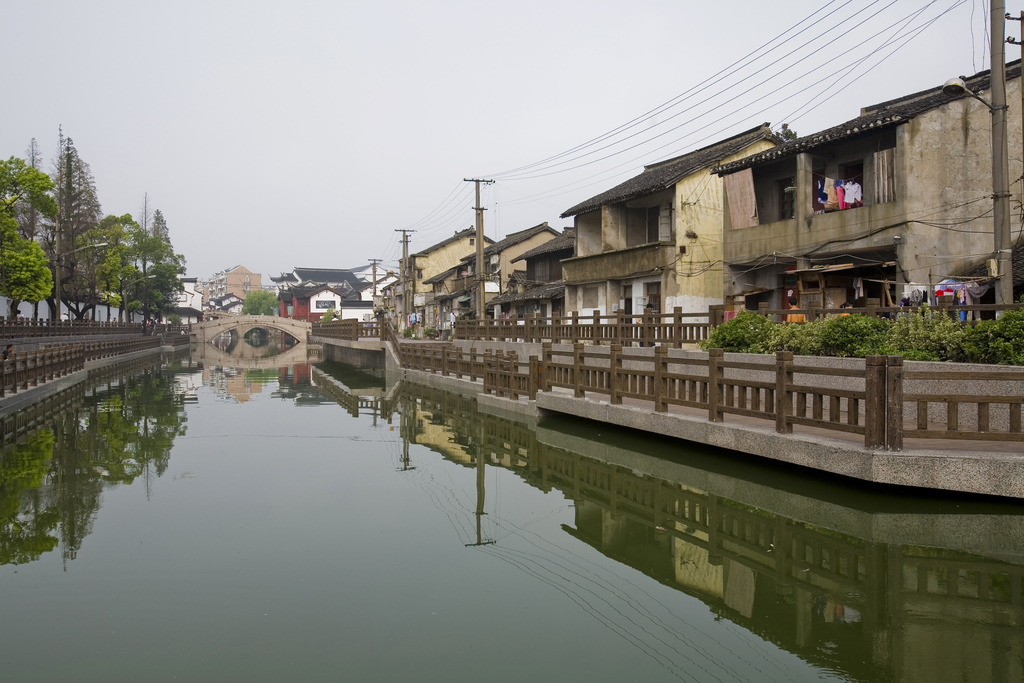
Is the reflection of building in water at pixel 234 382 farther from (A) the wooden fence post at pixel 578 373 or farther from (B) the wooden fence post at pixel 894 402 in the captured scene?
(B) the wooden fence post at pixel 894 402

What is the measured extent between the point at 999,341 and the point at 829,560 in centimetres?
541

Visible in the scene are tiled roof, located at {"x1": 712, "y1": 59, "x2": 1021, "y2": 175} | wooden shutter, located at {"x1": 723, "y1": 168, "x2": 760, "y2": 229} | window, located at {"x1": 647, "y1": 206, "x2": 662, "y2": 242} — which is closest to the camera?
tiled roof, located at {"x1": 712, "y1": 59, "x2": 1021, "y2": 175}

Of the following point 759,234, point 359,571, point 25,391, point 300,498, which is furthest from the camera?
point 759,234

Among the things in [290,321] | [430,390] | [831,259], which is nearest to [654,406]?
[831,259]

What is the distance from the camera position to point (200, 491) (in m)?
10.7

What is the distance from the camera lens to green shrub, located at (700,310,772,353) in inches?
602

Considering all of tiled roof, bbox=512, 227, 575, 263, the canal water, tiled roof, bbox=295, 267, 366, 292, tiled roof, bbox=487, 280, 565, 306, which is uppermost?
tiled roof, bbox=295, 267, 366, 292

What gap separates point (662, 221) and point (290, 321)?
62696 millimetres

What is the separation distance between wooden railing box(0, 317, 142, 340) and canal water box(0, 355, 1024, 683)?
24.6 m

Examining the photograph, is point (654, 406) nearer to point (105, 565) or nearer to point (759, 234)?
point (105, 565)

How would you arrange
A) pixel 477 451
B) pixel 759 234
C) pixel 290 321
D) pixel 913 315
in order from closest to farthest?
1. pixel 913 315
2. pixel 477 451
3. pixel 759 234
4. pixel 290 321

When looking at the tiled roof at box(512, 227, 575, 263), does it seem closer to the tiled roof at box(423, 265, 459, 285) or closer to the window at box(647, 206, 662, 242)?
the window at box(647, 206, 662, 242)

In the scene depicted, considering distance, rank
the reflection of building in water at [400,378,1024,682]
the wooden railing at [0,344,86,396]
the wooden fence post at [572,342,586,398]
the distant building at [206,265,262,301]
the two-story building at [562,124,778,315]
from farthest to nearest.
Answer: the distant building at [206,265,262,301] → the two-story building at [562,124,778,315] → the wooden railing at [0,344,86,396] → the wooden fence post at [572,342,586,398] → the reflection of building in water at [400,378,1024,682]

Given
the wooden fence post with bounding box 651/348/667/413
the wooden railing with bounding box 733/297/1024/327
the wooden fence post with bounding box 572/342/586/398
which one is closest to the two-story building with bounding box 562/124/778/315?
the wooden railing with bounding box 733/297/1024/327
